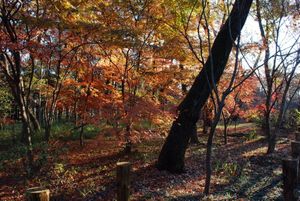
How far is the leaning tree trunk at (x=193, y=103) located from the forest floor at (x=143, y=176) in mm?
490

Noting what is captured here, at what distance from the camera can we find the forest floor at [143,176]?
8.33 m

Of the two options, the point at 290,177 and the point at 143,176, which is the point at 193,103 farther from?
the point at 290,177

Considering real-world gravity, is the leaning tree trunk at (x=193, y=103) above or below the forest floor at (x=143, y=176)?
above

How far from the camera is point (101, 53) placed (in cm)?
1303

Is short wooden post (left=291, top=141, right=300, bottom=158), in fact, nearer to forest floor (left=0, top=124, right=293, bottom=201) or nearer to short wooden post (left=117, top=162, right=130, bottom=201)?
forest floor (left=0, top=124, right=293, bottom=201)

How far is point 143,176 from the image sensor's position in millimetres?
9789

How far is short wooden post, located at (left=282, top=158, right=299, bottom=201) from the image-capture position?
595cm

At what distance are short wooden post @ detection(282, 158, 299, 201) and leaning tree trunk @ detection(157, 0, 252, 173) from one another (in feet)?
12.6

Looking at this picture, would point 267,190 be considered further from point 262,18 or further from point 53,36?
point 262,18

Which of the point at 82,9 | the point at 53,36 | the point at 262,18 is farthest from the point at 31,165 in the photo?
the point at 262,18

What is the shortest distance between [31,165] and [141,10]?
6.87m

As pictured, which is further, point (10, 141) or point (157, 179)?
point (10, 141)

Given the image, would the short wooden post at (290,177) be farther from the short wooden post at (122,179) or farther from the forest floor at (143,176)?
the short wooden post at (122,179)

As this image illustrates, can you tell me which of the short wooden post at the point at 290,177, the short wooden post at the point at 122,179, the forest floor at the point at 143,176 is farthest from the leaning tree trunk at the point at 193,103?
the short wooden post at the point at 122,179
